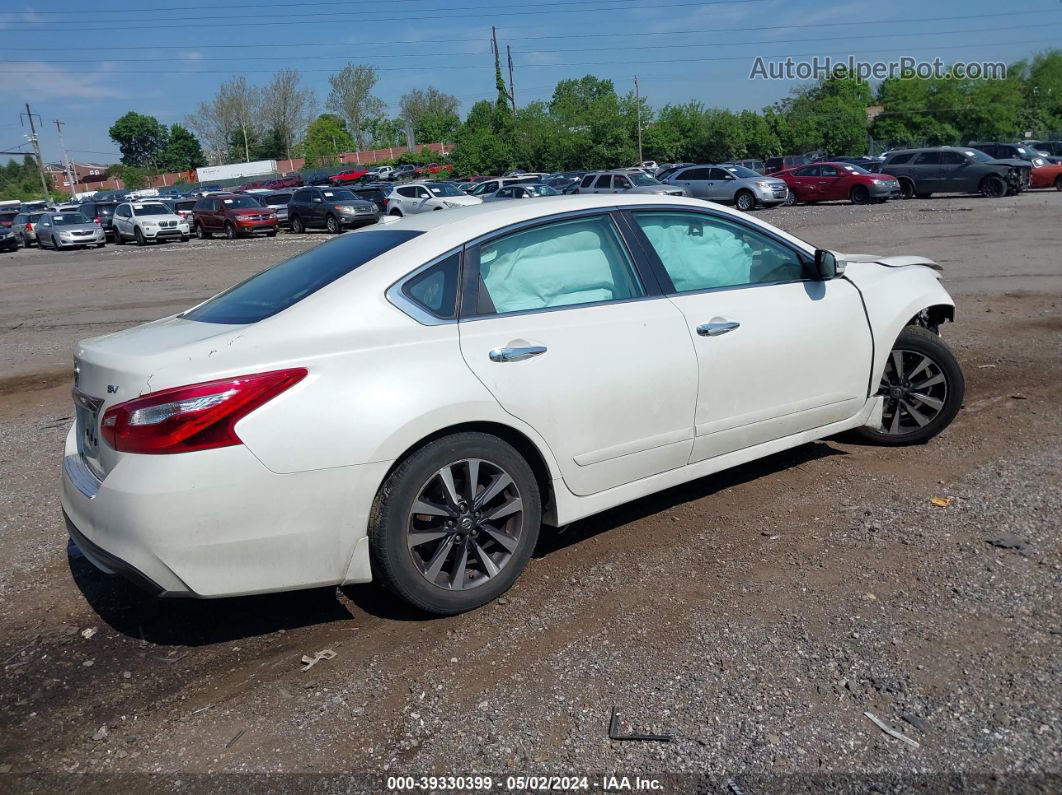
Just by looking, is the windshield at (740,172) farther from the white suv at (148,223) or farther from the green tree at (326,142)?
the green tree at (326,142)

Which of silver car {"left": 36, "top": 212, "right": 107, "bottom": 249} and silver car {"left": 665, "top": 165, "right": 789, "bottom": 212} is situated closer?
silver car {"left": 665, "top": 165, "right": 789, "bottom": 212}

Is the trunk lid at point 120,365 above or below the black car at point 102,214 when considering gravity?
above

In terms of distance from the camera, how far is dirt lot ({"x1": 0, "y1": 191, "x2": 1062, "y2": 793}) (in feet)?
9.47

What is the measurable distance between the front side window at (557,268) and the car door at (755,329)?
0.20 meters

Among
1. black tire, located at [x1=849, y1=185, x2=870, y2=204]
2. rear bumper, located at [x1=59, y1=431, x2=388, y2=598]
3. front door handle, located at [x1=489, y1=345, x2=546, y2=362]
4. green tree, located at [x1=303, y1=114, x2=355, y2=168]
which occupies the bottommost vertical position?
black tire, located at [x1=849, y1=185, x2=870, y2=204]

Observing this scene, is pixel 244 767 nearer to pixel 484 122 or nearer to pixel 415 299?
pixel 415 299

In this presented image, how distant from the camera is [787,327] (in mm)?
4613

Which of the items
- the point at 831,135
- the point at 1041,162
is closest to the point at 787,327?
the point at 1041,162

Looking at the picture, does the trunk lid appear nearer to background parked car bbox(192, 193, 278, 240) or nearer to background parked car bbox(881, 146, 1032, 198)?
background parked car bbox(881, 146, 1032, 198)

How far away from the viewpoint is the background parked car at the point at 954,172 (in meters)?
29.4

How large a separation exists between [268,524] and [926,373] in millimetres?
3895

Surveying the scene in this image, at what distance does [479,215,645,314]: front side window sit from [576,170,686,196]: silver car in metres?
27.2

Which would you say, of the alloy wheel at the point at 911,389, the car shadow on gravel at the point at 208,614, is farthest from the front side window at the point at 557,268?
the alloy wheel at the point at 911,389

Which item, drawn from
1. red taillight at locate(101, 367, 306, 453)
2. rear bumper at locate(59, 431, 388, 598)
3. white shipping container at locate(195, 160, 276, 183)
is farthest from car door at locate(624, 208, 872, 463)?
white shipping container at locate(195, 160, 276, 183)
